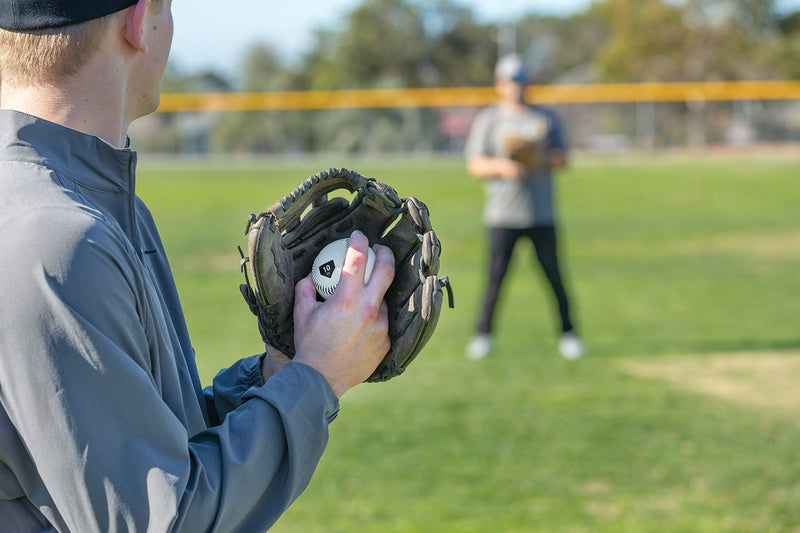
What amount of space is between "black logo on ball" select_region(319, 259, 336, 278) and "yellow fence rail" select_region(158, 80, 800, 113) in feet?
98.5

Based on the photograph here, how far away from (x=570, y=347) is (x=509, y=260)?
0.83 metres

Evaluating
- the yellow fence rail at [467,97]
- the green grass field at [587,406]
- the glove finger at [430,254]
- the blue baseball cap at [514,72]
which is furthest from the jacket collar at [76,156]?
the yellow fence rail at [467,97]

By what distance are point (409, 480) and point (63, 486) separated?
3477mm

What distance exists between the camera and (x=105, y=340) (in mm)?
1108

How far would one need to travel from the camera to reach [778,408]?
5.54m

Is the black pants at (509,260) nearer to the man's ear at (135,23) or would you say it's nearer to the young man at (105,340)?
the young man at (105,340)

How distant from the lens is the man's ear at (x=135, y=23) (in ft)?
4.27

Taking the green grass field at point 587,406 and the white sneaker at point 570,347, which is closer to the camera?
the green grass field at point 587,406

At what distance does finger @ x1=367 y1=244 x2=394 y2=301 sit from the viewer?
4.91 feet

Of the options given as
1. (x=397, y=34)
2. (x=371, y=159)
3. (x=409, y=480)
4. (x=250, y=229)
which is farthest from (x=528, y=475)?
(x=397, y=34)

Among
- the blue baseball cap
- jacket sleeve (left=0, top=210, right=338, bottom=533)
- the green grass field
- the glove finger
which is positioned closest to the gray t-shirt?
the blue baseball cap

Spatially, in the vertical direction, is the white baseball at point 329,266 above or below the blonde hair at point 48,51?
below

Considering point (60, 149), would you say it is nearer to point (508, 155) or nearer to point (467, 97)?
point (508, 155)

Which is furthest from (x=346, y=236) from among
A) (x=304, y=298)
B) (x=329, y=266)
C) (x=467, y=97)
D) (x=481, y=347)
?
(x=467, y=97)
